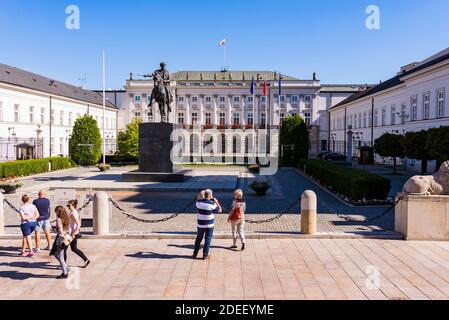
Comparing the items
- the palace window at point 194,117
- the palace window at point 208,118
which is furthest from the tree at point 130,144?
the palace window at point 208,118

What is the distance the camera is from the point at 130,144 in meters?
49.9

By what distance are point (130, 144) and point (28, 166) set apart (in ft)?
53.0

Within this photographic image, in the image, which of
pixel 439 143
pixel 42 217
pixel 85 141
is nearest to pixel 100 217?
pixel 42 217

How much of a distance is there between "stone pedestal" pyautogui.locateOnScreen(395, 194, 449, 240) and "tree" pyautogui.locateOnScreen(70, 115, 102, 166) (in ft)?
119

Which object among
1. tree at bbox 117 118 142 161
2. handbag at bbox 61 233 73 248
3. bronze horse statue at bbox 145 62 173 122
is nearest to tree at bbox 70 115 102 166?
tree at bbox 117 118 142 161

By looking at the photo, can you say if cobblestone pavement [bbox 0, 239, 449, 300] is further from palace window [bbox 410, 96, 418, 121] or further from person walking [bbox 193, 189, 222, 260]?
palace window [bbox 410, 96, 418, 121]

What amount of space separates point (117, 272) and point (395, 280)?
5.53 metres

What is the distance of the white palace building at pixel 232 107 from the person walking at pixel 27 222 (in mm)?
22539

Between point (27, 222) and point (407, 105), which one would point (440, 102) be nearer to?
point (407, 105)

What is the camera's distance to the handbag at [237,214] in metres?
11.0

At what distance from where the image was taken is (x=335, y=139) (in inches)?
3105

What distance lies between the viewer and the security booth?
158ft
